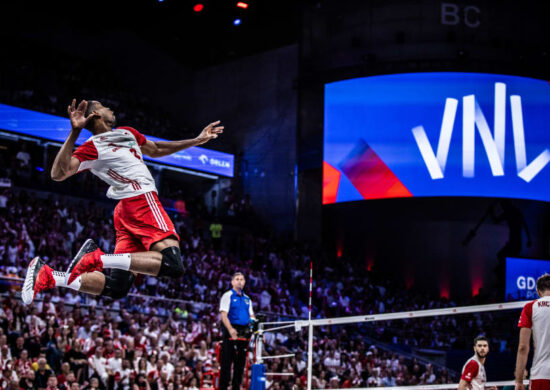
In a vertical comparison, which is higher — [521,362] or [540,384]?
[521,362]

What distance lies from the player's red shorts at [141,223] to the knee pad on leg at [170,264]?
6.0 inches

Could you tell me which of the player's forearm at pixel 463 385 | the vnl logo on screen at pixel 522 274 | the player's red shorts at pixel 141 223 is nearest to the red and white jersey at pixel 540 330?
the player's forearm at pixel 463 385

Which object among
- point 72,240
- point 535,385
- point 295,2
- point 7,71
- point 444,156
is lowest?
point 535,385

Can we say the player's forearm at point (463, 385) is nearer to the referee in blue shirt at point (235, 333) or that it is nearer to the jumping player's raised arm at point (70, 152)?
the referee in blue shirt at point (235, 333)

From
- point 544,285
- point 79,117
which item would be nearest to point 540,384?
point 544,285

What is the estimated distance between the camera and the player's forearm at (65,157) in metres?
5.52

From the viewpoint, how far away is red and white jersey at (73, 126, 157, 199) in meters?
5.94

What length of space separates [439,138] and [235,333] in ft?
60.2

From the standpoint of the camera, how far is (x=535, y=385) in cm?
589

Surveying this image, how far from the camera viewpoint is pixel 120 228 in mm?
6180

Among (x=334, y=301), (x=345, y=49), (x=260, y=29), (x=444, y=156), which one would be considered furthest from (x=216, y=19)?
(x=334, y=301)

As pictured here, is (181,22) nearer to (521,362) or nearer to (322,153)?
(322,153)

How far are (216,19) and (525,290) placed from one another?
54.3 feet

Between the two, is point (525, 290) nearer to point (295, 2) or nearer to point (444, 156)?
point (444, 156)
